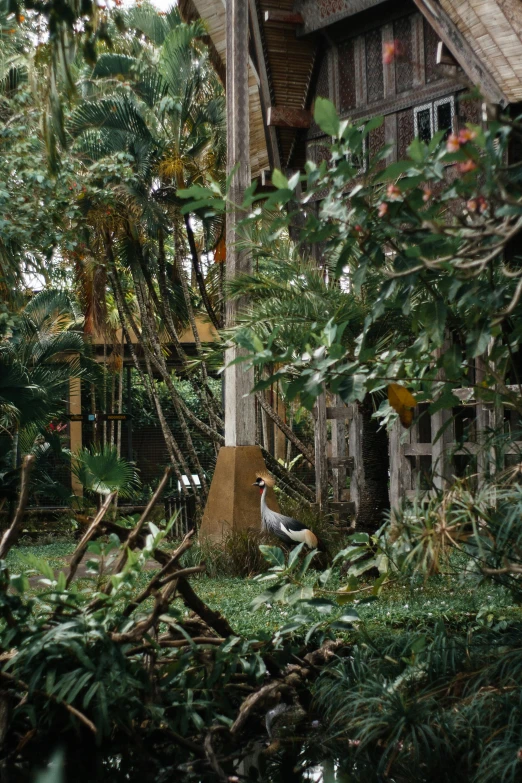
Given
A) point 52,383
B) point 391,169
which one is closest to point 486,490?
point 391,169

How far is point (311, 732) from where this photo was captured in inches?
196

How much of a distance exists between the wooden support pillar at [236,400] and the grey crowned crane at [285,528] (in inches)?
15.5

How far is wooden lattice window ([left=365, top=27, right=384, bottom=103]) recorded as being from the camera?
1095cm

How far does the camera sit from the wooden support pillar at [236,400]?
9.70m

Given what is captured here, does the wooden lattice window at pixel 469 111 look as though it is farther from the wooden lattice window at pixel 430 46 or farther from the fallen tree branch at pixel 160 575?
the fallen tree branch at pixel 160 575

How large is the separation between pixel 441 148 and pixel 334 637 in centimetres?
301

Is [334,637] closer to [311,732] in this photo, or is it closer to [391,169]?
[311,732]

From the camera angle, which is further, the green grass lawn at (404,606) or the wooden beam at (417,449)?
the wooden beam at (417,449)

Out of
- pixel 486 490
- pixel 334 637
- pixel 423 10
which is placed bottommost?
pixel 334 637

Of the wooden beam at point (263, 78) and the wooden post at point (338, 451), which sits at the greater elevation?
the wooden beam at point (263, 78)

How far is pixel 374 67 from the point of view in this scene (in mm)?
11016

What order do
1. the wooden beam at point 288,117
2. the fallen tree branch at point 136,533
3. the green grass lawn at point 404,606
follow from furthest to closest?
the wooden beam at point 288,117 < the green grass lawn at point 404,606 < the fallen tree branch at point 136,533

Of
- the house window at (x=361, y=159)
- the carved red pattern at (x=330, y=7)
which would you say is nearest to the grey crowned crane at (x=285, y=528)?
the house window at (x=361, y=159)

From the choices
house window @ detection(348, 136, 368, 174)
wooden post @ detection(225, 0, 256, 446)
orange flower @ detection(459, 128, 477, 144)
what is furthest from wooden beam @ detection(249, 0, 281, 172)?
orange flower @ detection(459, 128, 477, 144)
